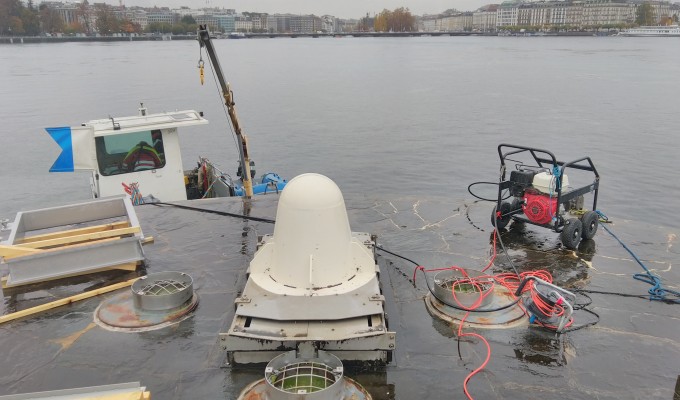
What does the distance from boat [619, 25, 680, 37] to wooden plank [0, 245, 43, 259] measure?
191971 millimetres

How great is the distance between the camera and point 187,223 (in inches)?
366

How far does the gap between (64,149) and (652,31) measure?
7599 inches

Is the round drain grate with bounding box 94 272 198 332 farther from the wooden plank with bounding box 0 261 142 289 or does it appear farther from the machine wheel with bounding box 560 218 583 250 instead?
the machine wheel with bounding box 560 218 583 250

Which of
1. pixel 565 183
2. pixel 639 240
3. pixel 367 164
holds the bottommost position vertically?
pixel 367 164

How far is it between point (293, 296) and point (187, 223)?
481 centimetres

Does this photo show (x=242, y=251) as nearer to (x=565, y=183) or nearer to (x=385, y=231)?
(x=385, y=231)

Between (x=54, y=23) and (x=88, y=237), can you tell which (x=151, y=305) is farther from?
(x=54, y=23)

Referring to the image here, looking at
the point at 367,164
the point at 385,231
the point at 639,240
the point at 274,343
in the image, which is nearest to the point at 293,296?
the point at 274,343

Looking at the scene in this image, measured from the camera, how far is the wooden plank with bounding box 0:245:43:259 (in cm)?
638

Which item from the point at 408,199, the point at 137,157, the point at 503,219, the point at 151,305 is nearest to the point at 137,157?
the point at 137,157

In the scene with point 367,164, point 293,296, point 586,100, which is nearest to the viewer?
point 293,296

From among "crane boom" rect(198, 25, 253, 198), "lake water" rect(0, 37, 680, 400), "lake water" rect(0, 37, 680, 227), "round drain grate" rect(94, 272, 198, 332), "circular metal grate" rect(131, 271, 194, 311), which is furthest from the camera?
"lake water" rect(0, 37, 680, 227)

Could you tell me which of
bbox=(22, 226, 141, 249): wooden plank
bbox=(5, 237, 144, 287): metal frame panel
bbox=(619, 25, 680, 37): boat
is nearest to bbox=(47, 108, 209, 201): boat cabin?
bbox=(22, 226, 141, 249): wooden plank

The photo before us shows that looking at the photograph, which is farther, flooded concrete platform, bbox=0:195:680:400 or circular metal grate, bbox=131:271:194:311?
circular metal grate, bbox=131:271:194:311
